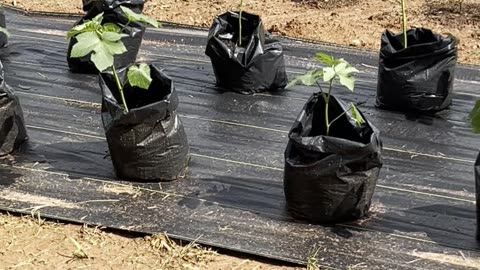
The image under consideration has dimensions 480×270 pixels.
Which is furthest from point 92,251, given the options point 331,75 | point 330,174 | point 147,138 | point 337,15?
point 337,15

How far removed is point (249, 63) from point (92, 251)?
1.92 m

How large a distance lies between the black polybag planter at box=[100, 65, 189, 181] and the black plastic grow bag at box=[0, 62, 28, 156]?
52 cm

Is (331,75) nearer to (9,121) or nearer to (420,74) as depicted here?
(420,74)

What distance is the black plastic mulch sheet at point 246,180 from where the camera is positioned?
2939 millimetres

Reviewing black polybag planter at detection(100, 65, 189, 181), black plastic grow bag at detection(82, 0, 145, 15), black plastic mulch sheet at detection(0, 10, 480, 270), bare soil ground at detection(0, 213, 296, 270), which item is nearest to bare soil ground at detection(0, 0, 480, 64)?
black plastic mulch sheet at detection(0, 10, 480, 270)

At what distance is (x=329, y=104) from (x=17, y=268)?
5.01 feet

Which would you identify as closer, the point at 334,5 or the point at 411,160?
the point at 411,160

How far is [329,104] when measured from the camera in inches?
129

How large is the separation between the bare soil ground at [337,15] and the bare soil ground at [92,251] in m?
3.33

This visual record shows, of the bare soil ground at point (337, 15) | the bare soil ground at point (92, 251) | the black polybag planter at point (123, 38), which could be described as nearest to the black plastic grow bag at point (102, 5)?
the black polybag planter at point (123, 38)

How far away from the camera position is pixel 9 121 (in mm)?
3662

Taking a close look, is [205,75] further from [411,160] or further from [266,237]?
[266,237]

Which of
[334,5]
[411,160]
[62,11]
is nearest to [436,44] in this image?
[411,160]

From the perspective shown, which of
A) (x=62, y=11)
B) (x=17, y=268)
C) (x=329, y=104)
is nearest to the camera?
(x=17, y=268)
